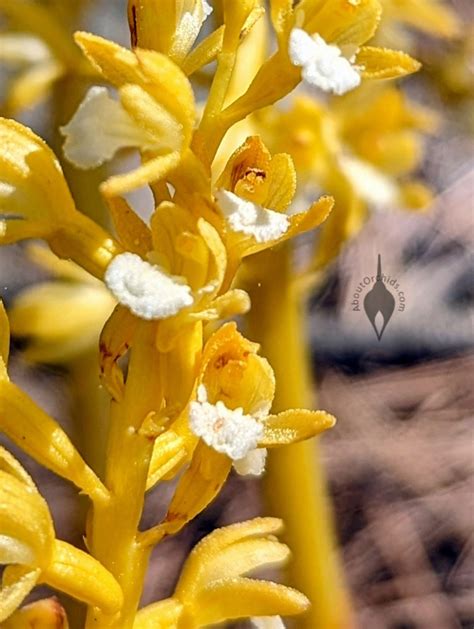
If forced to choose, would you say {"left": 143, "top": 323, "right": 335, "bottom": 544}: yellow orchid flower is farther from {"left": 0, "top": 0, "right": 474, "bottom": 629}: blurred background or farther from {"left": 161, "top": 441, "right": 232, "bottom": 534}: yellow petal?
{"left": 0, "top": 0, "right": 474, "bottom": 629}: blurred background

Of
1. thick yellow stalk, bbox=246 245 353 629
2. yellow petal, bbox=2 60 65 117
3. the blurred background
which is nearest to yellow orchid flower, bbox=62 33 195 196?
thick yellow stalk, bbox=246 245 353 629

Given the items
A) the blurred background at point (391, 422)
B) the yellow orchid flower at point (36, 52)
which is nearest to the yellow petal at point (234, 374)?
the yellow orchid flower at point (36, 52)

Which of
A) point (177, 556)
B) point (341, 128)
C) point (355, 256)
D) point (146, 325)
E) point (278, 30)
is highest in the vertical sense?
point (278, 30)

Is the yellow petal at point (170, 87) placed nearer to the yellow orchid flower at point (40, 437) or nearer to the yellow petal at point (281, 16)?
the yellow petal at point (281, 16)

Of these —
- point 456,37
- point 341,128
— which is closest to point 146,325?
point 341,128

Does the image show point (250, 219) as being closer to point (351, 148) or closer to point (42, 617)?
point (42, 617)

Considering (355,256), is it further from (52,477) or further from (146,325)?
(146,325)
